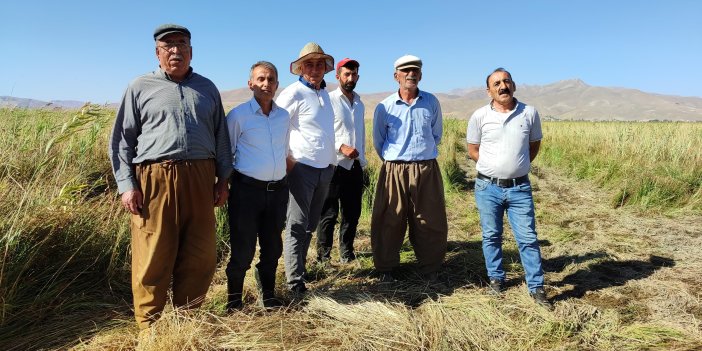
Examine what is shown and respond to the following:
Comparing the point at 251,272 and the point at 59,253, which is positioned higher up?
the point at 59,253

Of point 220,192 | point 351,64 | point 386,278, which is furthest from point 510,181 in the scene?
point 220,192

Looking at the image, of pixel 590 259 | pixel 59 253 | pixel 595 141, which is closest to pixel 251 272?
pixel 59 253

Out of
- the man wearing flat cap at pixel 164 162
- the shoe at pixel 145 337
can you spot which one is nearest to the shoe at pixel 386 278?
the man wearing flat cap at pixel 164 162

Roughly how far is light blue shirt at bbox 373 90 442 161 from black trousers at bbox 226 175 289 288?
3.82 ft

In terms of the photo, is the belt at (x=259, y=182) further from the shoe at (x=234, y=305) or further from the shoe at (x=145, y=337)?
the shoe at (x=145, y=337)

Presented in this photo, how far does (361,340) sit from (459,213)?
3.98 metres

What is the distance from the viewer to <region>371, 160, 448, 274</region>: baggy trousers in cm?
372

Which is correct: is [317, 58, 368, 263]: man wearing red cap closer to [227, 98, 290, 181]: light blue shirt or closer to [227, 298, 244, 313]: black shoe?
[227, 98, 290, 181]: light blue shirt

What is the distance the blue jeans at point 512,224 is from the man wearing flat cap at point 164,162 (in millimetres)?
2128

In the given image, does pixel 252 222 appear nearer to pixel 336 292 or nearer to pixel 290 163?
pixel 290 163

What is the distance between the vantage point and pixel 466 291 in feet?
11.4

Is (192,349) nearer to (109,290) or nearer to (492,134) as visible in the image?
(109,290)

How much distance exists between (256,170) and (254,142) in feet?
0.63

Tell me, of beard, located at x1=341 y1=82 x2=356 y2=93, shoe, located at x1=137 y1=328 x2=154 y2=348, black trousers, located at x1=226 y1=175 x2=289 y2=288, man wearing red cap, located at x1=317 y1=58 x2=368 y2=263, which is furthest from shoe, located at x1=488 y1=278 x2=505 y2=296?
shoe, located at x1=137 y1=328 x2=154 y2=348
